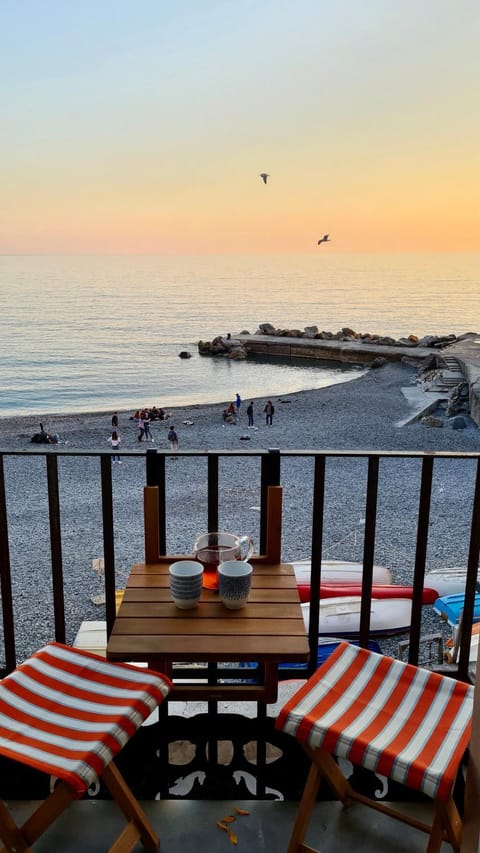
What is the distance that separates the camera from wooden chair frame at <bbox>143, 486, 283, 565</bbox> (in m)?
1.92

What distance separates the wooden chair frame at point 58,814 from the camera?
1318mm

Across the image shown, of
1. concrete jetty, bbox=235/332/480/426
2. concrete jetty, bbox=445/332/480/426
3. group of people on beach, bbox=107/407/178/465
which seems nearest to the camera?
group of people on beach, bbox=107/407/178/465

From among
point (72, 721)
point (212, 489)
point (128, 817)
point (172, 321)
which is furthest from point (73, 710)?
point (172, 321)

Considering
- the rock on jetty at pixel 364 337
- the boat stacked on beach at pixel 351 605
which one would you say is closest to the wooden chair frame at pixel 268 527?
the boat stacked on beach at pixel 351 605

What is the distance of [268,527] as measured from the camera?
194 cm

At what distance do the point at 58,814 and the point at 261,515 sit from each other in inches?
41.0

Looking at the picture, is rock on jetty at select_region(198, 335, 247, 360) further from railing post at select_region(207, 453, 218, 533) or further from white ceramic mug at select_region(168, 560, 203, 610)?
white ceramic mug at select_region(168, 560, 203, 610)

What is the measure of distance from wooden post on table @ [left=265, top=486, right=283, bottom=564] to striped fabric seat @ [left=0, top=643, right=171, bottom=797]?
53 centimetres

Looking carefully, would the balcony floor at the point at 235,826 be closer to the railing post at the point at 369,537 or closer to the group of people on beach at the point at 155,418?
the railing post at the point at 369,537

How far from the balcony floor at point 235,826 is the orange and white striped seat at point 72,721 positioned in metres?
0.12

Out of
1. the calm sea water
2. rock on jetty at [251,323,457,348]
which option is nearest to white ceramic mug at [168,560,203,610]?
the calm sea water

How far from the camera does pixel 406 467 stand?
13.7 meters

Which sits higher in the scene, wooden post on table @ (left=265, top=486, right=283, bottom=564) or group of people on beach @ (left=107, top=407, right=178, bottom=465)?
wooden post on table @ (left=265, top=486, right=283, bottom=564)

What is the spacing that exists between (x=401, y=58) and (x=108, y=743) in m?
1.83
